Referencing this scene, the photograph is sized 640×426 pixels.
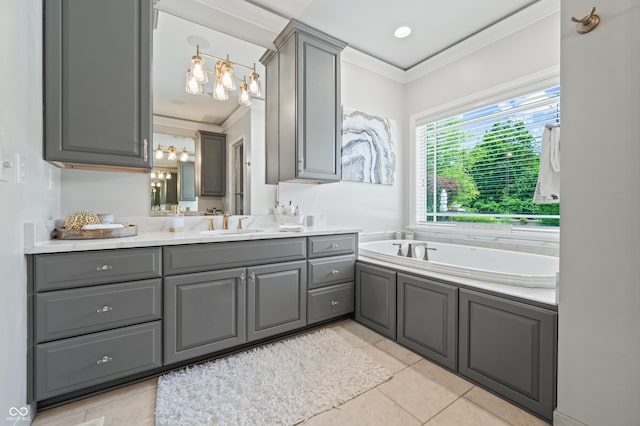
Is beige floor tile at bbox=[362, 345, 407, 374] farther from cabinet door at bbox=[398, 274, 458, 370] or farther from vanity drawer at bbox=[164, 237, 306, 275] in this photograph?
vanity drawer at bbox=[164, 237, 306, 275]

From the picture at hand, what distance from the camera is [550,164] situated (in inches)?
84.9

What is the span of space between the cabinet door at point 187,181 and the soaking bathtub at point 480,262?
5.17 ft

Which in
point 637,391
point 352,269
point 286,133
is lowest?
point 637,391

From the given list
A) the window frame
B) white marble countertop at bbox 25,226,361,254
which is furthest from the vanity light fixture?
the window frame

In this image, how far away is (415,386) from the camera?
66.4 inches

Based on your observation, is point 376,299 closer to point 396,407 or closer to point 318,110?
point 396,407

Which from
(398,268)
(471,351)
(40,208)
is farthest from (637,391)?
(40,208)

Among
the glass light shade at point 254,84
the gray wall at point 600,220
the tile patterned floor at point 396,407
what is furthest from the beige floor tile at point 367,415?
the glass light shade at point 254,84

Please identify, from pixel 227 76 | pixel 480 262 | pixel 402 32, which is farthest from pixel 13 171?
pixel 480 262

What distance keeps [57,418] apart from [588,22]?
120 inches

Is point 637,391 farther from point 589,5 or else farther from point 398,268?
point 589,5

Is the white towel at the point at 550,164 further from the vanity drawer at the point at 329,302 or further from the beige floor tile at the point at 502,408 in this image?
the vanity drawer at the point at 329,302

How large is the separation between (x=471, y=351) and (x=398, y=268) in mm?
716

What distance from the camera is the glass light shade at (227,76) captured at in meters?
2.42
